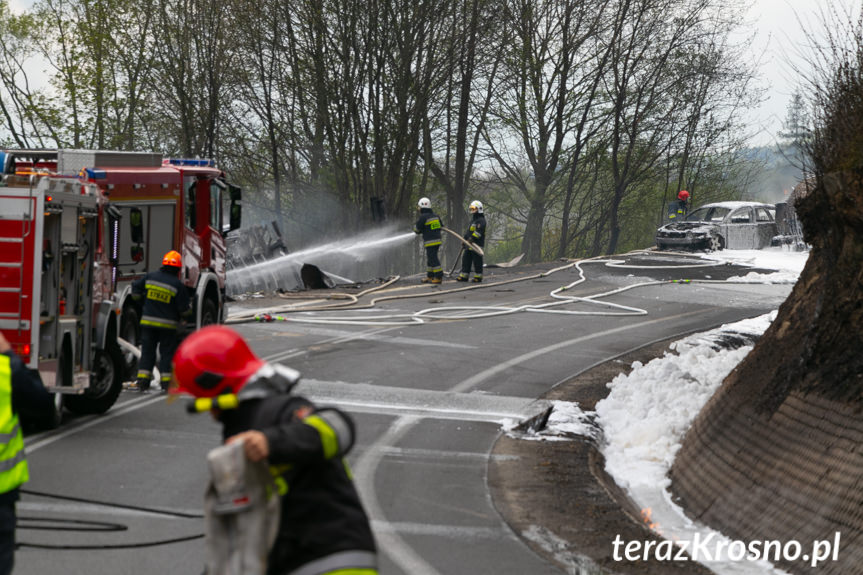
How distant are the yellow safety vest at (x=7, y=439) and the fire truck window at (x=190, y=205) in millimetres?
9643

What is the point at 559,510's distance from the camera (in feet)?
26.5

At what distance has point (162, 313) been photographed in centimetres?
1223

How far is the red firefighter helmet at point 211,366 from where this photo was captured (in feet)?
10.9

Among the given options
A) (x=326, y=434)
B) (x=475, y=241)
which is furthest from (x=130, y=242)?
(x=475, y=241)

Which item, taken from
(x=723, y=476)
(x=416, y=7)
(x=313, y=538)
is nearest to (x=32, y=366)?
(x=723, y=476)

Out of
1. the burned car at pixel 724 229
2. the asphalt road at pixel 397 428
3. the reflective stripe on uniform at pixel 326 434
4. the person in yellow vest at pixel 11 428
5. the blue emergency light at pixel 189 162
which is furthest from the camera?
the burned car at pixel 724 229

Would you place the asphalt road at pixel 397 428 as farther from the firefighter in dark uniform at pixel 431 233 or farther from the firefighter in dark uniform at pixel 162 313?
the firefighter in dark uniform at pixel 431 233

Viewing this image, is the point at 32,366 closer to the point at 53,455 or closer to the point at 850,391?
the point at 53,455

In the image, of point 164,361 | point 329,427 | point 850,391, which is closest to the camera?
point 329,427

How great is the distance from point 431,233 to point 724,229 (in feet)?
43.5

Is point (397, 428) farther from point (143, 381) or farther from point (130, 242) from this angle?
point (130, 242)

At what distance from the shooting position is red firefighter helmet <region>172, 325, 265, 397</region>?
3.33 m

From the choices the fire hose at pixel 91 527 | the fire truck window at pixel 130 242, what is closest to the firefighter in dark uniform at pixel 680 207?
the fire truck window at pixel 130 242

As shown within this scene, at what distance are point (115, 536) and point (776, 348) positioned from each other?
5.64 meters
